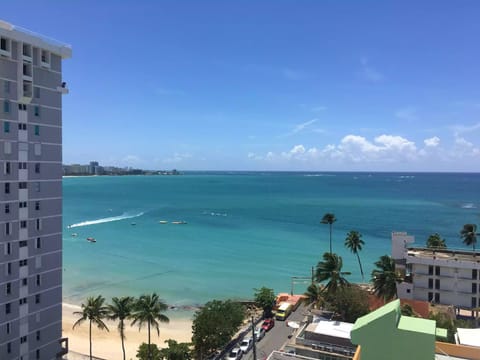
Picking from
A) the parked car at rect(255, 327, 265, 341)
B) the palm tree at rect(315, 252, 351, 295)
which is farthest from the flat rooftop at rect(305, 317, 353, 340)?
the palm tree at rect(315, 252, 351, 295)

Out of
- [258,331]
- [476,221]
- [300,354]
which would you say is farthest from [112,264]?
[476,221]

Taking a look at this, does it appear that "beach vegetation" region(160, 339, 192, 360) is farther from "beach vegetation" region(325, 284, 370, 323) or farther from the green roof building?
the green roof building

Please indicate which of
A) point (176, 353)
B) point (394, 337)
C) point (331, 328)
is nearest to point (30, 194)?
point (176, 353)

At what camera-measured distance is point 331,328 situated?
106 feet

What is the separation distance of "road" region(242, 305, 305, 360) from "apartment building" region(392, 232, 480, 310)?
42.2 feet

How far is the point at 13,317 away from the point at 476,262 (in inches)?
1864

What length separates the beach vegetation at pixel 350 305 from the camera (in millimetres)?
37281

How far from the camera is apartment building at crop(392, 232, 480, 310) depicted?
4212 cm

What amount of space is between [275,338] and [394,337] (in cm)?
2700

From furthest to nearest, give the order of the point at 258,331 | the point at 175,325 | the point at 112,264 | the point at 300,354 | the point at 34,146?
1. the point at 112,264
2. the point at 175,325
3. the point at 258,331
4. the point at 34,146
5. the point at 300,354

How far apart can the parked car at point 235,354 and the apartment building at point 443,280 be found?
2121 cm

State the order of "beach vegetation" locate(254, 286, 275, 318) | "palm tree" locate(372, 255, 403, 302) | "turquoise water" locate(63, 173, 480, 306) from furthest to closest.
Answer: "turquoise water" locate(63, 173, 480, 306)
"beach vegetation" locate(254, 286, 275, 318)
"palm tree" locate(372, 255, 403, 302)

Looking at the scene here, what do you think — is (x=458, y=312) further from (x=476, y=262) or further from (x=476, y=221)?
(x=476, y=221)

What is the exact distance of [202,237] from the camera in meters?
107
